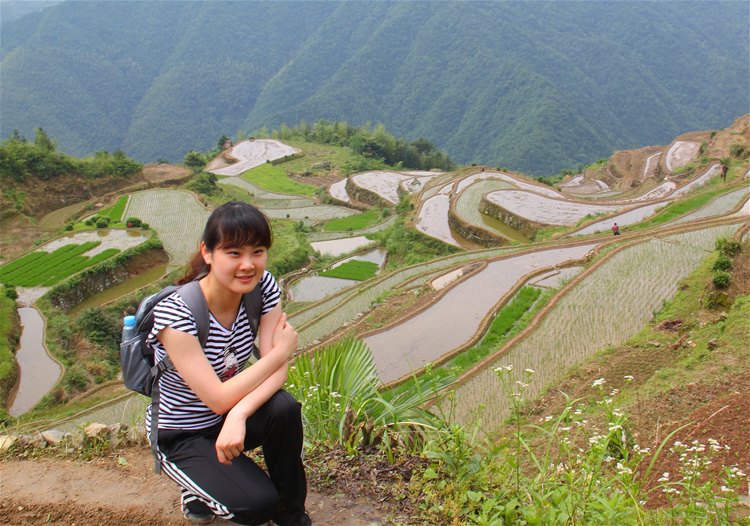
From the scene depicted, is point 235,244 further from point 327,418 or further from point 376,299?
point 376,299

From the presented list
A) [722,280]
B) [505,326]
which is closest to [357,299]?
[505,326]

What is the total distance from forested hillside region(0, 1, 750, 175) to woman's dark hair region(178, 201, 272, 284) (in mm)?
69494

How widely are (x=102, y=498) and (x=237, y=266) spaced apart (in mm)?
1510

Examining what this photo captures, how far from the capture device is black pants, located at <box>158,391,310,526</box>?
7.56ft

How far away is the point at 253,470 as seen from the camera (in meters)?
2.39

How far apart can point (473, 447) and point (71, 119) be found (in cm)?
10137

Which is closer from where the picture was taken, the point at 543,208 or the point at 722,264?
the point at 722,264

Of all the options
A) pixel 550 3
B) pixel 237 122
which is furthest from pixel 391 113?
pixel 550 3

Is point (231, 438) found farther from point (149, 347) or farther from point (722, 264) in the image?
point (722, 264)

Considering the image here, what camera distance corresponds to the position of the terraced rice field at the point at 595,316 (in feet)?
26.4

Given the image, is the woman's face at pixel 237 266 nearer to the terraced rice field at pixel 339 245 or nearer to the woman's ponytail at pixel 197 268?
the woman's ponytail at pixel 197 268

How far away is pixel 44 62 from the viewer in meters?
95.6

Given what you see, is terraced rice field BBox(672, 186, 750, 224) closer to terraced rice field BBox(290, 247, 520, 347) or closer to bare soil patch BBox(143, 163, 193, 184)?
terraced rice field BBox(290, 247, 520, 347)

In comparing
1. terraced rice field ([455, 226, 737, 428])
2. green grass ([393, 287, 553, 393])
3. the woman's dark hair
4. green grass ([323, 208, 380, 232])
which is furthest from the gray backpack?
green grass ([323, 208, 380, 232])
